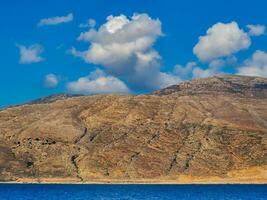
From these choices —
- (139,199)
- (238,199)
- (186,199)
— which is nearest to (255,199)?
(238,199)

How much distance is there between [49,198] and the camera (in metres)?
163

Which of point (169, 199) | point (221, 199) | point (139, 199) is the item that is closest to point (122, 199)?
point (139, 199)

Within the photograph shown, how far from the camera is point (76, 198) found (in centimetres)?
15862

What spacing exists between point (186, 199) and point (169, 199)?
4.39m

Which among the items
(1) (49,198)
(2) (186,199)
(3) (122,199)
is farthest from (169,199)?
(1) (49,198)

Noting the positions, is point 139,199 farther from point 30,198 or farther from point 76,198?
point 30,198

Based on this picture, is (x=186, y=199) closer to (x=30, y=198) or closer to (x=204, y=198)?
(x=204, y=198)

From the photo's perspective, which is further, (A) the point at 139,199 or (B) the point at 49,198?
(B) the point at 49,198

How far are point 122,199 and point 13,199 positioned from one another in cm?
2694

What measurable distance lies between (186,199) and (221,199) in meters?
8.60

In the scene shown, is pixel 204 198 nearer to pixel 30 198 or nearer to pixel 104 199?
pixel 104 199

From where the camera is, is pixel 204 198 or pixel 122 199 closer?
pixel 122 199

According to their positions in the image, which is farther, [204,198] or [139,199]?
[204,198]

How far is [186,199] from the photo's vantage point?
159 metres
